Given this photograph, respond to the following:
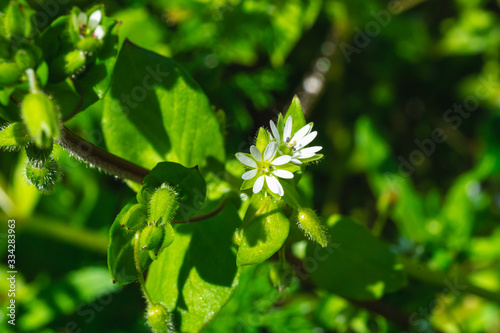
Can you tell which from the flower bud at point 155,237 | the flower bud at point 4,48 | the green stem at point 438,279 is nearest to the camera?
the flower bud at point 4,48

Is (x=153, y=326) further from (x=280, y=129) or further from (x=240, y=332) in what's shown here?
(x=240, y=332)

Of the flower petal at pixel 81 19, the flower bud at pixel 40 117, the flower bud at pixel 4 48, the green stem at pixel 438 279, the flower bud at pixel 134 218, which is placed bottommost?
the green stem at pixel 438 279

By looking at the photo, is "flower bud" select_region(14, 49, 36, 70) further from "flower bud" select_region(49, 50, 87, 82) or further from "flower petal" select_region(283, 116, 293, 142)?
"flower petal" select_region(283, 116, 293, 142)

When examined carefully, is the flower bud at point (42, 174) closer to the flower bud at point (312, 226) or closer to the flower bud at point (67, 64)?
the flower bud at point (67, 64)

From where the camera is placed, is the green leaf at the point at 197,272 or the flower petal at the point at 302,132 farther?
the green leaf at the point at 197,272

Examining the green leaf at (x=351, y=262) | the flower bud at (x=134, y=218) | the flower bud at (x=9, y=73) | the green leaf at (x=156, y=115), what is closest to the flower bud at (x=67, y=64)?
the flower bud at (x=9, y=73)

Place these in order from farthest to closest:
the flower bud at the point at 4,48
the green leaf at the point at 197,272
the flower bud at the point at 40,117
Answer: the green leaf at the point at 197,272 < the flower bud at the point at 4,48 < the flower bud at the point at 40,117
